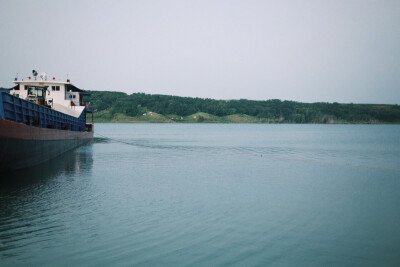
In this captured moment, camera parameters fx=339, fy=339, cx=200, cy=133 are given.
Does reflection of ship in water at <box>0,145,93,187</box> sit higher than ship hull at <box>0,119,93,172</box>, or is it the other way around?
ship hull at <box>0,119,93,172</box>

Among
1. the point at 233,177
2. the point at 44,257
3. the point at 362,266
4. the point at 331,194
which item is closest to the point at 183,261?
the point at 44,257

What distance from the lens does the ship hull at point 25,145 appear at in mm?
19422

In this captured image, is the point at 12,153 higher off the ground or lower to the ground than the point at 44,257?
higher

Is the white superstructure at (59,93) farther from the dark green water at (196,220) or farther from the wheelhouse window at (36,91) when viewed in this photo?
the dark green water at (196,220)

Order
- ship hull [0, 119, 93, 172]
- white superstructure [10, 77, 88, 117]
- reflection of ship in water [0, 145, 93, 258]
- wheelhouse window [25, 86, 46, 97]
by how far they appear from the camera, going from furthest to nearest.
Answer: white superstructure [10, 77, 88, 117] < wheelhouse window [25, 86, 46, 97] < ship hull [0, 119, 93, 172] < reflection of ship in water [0, 145, 93, 258]

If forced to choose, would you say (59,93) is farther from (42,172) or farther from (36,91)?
(42,172)

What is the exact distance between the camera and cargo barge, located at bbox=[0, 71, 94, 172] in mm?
19844

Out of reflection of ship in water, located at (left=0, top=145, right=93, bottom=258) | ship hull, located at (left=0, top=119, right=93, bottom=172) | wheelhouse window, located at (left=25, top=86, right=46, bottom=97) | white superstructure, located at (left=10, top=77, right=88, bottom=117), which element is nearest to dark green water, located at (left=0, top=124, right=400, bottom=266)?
reflection of ship in water, located at (left=0, top=145, right=93, bottom=258)

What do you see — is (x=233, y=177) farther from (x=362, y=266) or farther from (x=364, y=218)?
(x=362, y=266)

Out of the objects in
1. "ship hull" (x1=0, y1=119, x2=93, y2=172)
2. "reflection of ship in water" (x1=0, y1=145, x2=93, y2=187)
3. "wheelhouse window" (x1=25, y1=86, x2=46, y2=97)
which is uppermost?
"wheelhouse window" (x1=25, y1=86, x2=46, y2=97)

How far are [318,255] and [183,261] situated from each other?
3819mm

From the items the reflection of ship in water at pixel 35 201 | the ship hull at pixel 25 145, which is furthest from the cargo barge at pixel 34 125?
the reflection of ship in water at pixel 35 201

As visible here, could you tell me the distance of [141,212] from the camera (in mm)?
13703

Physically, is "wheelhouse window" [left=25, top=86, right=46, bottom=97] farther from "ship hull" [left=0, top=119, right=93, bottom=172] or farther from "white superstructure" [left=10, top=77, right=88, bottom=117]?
"white superstructure" [left=10, top=77, right=88, bottom=117]
